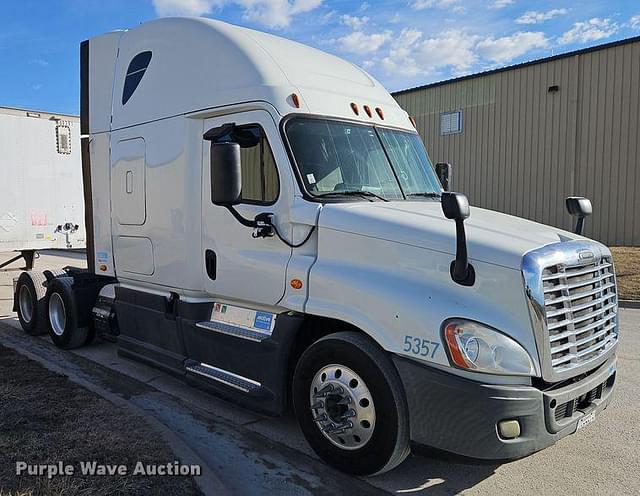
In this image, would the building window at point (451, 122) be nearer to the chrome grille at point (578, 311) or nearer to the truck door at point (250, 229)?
the truck door at point (250, 229)

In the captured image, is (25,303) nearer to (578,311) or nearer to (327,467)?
(327,467)

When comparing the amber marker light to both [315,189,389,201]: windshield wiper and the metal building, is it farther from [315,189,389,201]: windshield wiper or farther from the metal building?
the metal building

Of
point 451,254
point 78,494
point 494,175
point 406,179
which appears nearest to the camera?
point 78,494

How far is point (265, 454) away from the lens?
4.28 metres

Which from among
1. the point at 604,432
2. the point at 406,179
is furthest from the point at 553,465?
the point at 406,179

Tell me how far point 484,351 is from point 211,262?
8.60ft

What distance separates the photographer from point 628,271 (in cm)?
1277

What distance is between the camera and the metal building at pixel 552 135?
656 inches

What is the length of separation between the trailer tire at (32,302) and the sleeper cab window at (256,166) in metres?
4.65

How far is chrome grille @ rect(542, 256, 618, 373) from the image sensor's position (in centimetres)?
340

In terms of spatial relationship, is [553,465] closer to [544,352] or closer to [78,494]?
[544,352]

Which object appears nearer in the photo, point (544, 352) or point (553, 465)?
point (544, 352)

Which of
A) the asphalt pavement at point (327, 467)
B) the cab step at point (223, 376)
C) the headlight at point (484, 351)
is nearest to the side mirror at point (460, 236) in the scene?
the headlight at point (484, 351)

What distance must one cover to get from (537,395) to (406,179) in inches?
85.9
